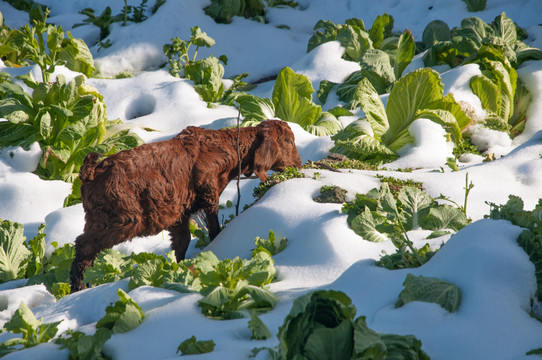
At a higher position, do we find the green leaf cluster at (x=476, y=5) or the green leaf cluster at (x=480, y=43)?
the green leaf cluster at (x=476, y=5)

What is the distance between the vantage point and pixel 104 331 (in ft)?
7.31

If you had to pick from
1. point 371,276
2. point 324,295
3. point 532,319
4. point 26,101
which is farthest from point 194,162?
point 26,101

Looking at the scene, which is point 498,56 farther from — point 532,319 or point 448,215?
point 532,319

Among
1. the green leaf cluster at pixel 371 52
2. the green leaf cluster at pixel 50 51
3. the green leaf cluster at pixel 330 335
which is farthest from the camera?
the green leaf cluster at pixel 371 52

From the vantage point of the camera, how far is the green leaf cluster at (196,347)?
1966mm

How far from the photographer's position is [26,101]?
5.62m

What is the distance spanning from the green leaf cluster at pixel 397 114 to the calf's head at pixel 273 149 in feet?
4.07

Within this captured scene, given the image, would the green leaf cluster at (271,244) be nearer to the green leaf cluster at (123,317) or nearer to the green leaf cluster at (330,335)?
the green leaf cluster at (123,317)

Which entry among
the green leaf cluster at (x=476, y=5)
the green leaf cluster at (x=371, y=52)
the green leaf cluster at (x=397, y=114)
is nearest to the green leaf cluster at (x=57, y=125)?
the green leaf cluster at (x=397, y=114)

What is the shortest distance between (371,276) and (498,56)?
17.6 ft

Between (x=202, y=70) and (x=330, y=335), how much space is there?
675 cm

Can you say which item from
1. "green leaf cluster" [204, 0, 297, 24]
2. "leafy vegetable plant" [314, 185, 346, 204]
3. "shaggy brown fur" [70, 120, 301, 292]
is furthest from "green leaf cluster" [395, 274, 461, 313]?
"green leaf cluster" [204, 0, 297, 24]

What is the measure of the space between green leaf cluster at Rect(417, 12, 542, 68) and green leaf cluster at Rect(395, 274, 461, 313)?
5.84 metres

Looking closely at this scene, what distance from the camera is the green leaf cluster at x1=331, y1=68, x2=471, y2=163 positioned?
5859mm
